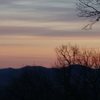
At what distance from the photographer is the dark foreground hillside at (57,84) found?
65.4 metres

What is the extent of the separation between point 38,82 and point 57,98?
21.5 meters

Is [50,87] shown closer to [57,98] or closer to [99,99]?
[57,98]

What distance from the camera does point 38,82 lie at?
10288 cm

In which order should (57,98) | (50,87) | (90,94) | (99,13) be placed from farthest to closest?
(50,87) < (57,98) < (90,94) < (99,13)

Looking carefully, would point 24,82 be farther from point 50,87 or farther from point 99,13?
point 99,13

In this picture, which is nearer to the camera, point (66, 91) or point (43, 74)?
point (66, 91)

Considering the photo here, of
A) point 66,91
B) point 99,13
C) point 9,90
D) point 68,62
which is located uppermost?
point 99,13

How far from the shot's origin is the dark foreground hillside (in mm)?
65375

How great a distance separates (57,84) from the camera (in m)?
84.9

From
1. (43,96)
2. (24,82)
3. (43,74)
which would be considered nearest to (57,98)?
(43,96)

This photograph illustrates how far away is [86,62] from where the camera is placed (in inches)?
2530

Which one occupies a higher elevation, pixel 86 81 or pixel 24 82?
pixel 86 81

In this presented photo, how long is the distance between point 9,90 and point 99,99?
47131 mm

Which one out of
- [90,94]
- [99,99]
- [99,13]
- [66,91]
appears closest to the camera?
[99,13]
